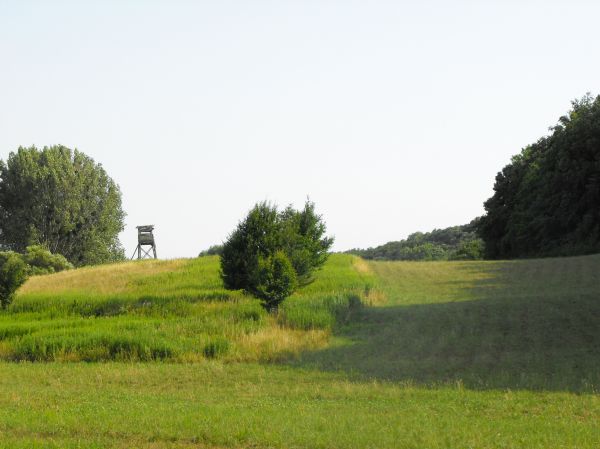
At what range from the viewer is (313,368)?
20938 mm

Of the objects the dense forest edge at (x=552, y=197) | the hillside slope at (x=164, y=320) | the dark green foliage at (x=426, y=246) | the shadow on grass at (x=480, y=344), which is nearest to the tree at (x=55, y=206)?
the hillside slope at (x=164, y=320)

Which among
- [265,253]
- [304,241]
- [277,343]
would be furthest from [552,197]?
[277,343]

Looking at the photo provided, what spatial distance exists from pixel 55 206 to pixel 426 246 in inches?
2505

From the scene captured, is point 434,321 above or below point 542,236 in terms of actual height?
below

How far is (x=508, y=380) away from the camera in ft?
58.9

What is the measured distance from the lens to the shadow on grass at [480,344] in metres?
18.6

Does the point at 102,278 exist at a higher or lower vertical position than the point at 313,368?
higher

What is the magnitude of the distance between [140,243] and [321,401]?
61566 millimetres

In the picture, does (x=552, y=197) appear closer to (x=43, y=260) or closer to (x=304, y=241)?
(x=304, y=241)

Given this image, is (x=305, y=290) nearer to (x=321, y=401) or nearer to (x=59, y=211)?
(x=321, y=401)

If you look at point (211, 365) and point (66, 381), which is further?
point (211, 365)

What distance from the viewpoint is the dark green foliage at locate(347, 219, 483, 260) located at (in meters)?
120

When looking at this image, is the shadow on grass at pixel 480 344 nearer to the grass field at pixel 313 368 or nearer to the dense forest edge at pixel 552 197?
the grass field at pixel 313 368

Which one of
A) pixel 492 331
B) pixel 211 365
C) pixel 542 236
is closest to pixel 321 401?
pixel 211 365
